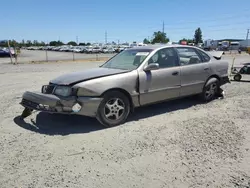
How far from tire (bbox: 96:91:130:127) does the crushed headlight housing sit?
0.62 meters

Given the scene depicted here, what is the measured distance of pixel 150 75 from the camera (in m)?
4.94

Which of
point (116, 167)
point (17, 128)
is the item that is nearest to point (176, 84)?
point (116, 167)

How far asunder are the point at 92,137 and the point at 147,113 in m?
1.77

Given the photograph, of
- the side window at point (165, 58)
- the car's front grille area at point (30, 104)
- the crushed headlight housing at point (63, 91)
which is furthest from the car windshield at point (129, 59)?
the car's front grille area at point (30, 104)

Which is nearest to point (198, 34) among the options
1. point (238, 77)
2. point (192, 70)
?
point (238, 77)

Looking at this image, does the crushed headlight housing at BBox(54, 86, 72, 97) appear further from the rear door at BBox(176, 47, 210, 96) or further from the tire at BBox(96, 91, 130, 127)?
the rear door at BBox(176, 47, 210, 96)

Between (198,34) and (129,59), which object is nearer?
(129,59)

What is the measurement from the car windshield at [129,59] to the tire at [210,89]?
199cm

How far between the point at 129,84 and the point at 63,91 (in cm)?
127

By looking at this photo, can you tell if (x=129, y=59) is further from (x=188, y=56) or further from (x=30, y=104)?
(x=30, y=104)

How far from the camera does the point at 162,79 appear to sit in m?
5.14

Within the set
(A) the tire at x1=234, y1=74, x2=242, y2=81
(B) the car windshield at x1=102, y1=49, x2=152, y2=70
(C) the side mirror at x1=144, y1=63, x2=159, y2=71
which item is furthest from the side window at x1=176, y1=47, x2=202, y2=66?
(A) the tire at x1=234, y1=74, x2=242, y2=81

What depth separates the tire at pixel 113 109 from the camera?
4398 mm

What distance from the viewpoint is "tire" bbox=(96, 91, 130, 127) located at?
14.4 ft
